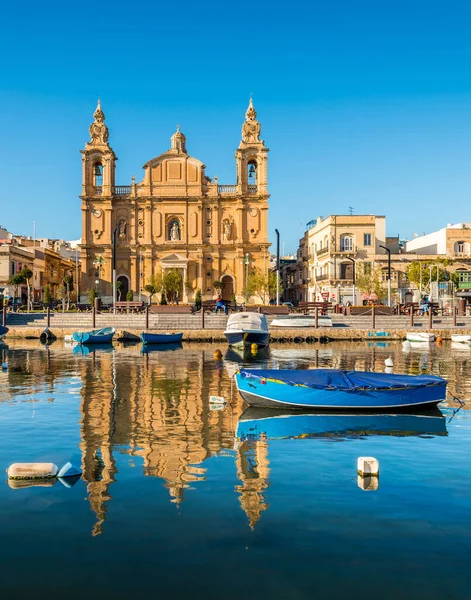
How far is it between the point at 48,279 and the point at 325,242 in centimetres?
3882

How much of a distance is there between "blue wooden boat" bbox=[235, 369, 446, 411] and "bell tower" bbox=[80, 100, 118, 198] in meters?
62.8

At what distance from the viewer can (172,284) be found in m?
70.6

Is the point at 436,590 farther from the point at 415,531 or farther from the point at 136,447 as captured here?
the point at 136,447

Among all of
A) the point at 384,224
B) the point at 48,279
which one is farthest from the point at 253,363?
the point at 48,279

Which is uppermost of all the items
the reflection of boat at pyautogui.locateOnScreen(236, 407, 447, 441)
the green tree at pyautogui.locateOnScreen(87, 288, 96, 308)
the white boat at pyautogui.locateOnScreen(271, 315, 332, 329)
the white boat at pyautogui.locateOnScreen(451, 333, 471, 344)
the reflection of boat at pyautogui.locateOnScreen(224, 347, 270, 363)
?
the green tree at pyautogui.locateOnScreen(87, 288, 96, 308)

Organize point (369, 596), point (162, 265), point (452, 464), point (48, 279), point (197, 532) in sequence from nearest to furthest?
point (369, 596)
point (197, 532)
point (452, 464)
point (162, 265)
point (48, 279)

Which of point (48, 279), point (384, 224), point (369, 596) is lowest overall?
point (369, 596)

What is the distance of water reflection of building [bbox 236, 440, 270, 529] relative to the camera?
29.8 ft

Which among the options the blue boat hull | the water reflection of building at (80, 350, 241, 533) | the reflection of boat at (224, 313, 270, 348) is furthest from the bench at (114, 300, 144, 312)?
the water reflection of building at (80, 350, 241, 533)

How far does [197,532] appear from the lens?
8.20 m

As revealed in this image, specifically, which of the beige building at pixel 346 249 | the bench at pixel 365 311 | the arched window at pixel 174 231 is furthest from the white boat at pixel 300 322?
the arched window at pixel 174 231

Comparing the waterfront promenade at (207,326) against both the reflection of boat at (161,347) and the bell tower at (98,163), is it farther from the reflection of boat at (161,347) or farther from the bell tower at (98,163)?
the bell tower at (98,163)

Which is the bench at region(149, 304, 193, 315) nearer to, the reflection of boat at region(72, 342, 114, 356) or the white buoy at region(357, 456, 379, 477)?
the reflection of boat at region(72, 342, 114, 356)

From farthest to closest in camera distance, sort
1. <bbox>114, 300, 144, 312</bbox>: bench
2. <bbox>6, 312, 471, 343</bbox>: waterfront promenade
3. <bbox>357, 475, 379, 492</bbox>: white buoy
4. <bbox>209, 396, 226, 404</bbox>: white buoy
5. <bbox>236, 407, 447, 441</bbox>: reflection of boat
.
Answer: <bbox>114, 300, 144, 312</bbox>: bench
<bbox>6, 312, 471, 343</bbox>: waterfront promenade
<bbox>209, 396, 226, 404</bbox>: white buoy
<bbox>236, 407, 447, 441</bbox>: reflection of boat
<bbox>357, 475, 379, 492</bbox>: white buoy
